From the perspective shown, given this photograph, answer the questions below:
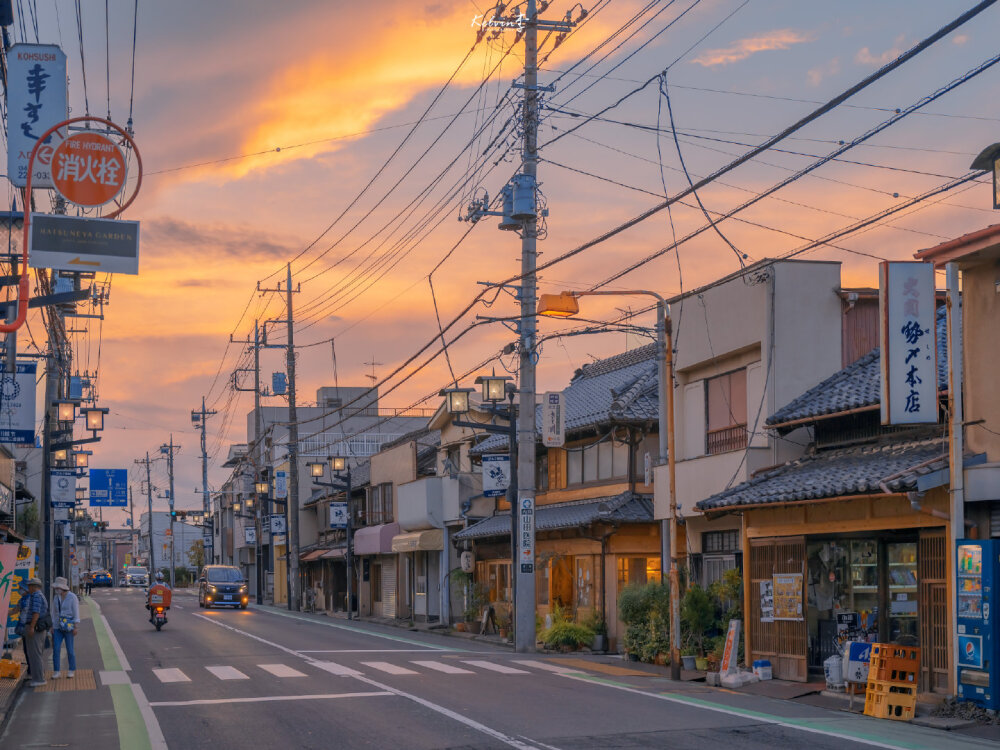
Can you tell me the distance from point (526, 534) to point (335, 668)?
866 cm

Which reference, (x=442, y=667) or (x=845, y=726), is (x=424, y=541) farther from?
(x=845, y=726)

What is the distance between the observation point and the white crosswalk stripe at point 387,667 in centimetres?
2248

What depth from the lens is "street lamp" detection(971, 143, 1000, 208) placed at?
16.2 meters

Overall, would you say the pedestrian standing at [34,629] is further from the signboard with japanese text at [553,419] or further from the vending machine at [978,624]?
the signboard with japanese text at [553,419]

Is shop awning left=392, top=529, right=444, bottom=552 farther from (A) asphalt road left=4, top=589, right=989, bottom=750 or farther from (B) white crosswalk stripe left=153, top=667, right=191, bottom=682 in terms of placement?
(B) white crosswalk stripe left=153, top=667, right=191, bottom=682

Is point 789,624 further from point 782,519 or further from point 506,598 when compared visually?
point 506,598

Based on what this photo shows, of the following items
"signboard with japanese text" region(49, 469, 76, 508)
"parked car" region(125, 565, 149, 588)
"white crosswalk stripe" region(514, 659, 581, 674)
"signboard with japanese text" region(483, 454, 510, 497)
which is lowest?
"parked car" region(125, 565, 149, 588)

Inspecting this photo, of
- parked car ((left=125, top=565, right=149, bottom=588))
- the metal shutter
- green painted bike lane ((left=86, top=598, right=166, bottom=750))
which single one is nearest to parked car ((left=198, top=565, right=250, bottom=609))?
the metal shutter

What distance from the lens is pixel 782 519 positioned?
2172cm


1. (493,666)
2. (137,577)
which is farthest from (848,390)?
(137,577)

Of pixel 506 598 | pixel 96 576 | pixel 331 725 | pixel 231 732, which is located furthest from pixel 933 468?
pixel 96 576

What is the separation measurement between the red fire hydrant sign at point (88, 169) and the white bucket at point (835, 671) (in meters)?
13.3

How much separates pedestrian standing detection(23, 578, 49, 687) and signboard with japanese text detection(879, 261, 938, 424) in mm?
13836

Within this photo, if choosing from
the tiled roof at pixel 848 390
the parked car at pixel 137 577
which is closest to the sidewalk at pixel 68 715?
the tiled roof at pixel 848 390
